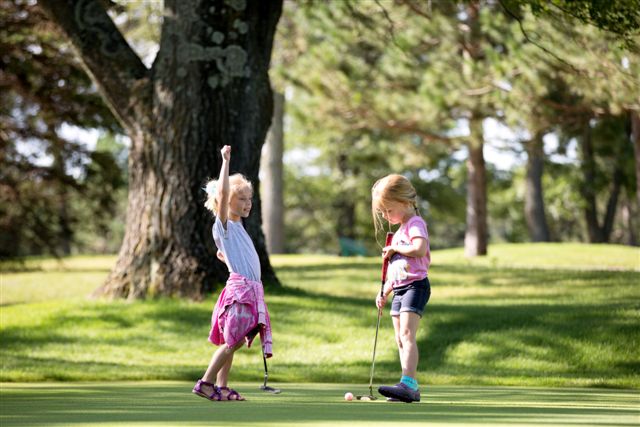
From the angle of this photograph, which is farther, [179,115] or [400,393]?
[179,115]

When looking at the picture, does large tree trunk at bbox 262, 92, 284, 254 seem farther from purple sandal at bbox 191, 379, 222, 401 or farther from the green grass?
purple sandal at bbox 191, 379, 222, 401

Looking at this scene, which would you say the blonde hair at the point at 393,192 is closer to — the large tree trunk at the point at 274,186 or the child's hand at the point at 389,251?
the child's hand at the point at 389,251

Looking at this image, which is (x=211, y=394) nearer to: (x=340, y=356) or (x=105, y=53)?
(x=340, y=356)

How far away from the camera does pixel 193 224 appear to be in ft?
47.5

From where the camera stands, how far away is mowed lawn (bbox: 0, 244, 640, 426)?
631 centimetres

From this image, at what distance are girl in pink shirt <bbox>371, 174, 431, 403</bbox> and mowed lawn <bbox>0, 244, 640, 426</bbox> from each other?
17.5 inches

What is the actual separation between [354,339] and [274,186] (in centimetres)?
2141

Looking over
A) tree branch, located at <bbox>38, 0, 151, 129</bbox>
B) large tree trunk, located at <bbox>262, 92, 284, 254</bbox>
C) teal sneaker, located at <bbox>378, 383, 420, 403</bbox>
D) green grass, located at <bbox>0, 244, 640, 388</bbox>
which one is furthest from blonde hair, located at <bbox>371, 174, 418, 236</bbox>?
large tree trunk, located at <bbox>262, 92, 284, 254</bbox>

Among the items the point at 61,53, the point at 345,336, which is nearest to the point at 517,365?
the point at 345,336

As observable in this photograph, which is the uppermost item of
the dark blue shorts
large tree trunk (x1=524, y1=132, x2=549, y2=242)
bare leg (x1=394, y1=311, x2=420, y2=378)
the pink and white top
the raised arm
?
large tree trunk (x1=524, y1=132, x2=549, y2=242)

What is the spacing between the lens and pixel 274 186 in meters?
34.2

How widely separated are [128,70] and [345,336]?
519 centimetres

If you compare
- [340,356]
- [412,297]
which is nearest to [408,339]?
[412,297]

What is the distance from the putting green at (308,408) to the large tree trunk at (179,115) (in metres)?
5.83
